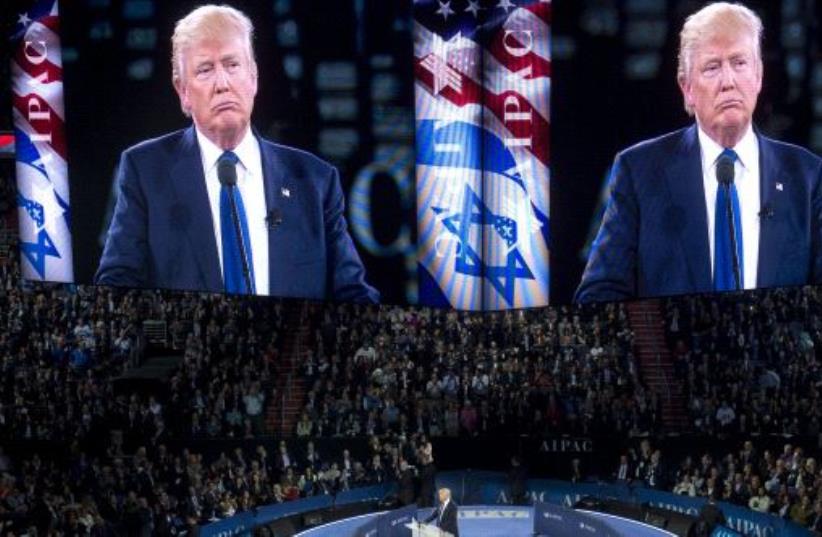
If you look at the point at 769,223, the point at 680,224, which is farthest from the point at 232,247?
the point at 769,223

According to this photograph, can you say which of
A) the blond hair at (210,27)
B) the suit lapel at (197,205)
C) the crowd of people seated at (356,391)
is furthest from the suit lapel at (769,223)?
the suit lapel at (197,205)

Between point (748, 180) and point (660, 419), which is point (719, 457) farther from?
point (748, 180)

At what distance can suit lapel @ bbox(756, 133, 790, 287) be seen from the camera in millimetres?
21094

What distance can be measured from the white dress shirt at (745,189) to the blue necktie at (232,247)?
6.91m

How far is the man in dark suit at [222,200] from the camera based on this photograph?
22031 mm

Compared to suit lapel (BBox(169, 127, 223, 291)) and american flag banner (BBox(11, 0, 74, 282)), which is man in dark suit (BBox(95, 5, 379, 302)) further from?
american flag banner (BBox(11, 0, 74, 282))

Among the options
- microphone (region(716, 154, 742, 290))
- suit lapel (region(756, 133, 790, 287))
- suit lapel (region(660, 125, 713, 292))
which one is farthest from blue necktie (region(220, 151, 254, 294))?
suit lapel (region(756, 133, 790, 287))

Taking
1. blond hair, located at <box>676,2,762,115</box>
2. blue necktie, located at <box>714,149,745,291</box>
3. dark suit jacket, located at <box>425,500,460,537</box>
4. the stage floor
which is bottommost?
the stage floor

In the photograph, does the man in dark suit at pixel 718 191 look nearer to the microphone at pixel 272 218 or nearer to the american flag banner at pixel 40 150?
the microphone at pixel 272 218

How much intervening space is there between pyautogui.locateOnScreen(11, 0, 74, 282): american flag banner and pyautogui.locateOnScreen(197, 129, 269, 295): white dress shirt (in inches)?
90.9

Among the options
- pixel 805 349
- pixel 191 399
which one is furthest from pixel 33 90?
pixel 805 349

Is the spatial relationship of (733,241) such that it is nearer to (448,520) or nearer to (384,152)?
(384,152)

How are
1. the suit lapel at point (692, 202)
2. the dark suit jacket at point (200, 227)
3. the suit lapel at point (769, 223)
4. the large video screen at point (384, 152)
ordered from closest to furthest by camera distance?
the suit lapel at point (769, 223) < the suit lapel at point (692, 202) < the large video screen at point (384, 152) < the dark suit jacket at point (200, 227)

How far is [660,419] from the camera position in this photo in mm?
24766
